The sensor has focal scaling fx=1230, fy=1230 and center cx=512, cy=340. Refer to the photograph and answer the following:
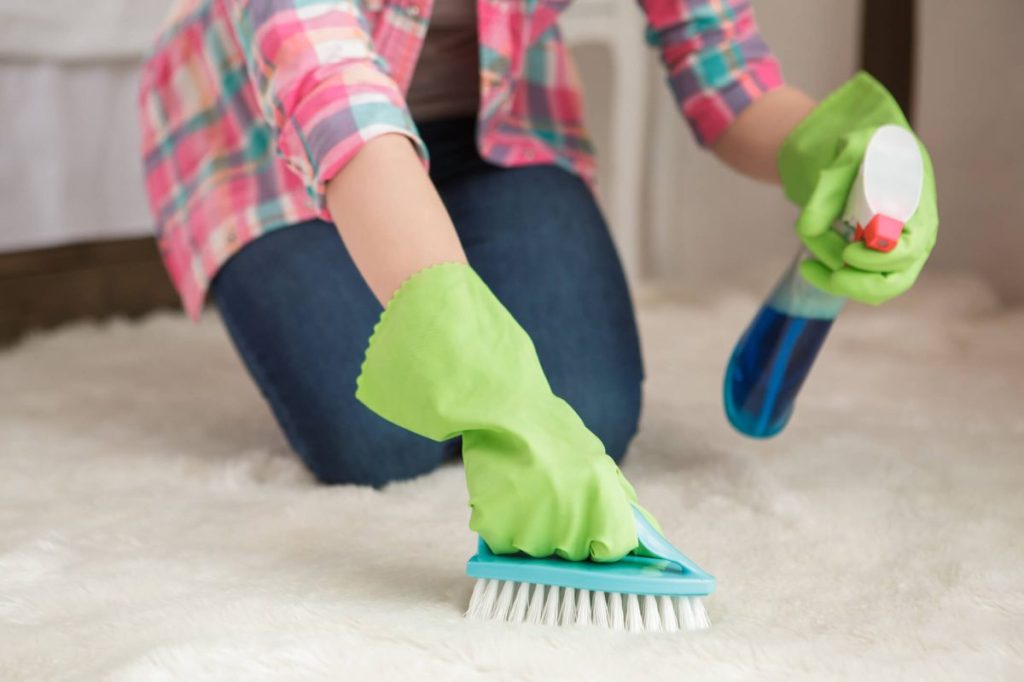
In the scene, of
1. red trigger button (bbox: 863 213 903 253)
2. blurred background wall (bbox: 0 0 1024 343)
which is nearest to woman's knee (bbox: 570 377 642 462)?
red trigger button (bbox: 863 213 903 253)

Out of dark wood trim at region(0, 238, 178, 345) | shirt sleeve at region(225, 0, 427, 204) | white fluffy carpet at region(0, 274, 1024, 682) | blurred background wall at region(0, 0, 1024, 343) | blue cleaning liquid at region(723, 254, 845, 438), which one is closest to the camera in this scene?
white fluffy carpet at region(0, 274, 1024, 682)

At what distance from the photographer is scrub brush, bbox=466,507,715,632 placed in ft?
2.03

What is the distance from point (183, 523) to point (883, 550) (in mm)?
459

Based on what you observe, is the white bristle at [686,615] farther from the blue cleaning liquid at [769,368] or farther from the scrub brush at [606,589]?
the blue cleaning liquid at [769,368]

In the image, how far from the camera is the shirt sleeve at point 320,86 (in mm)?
721

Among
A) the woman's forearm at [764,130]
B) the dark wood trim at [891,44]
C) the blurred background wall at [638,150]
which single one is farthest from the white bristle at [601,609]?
the dark wood trim at [891,44]

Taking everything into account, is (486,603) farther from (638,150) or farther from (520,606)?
(638,150)

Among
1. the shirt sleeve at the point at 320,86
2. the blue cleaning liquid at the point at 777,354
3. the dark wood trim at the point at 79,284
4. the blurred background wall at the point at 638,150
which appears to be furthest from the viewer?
the dark wood trim at the point at 79,284

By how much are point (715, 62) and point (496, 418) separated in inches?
19.3

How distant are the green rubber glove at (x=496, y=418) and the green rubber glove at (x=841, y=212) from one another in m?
0.23

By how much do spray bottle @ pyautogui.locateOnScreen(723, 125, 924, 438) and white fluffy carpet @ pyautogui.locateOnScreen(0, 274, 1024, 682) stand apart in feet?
0.18

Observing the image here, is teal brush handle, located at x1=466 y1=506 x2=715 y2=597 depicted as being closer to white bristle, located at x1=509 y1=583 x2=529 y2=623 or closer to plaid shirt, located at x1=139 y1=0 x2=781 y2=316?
white bristle, located at x1=509 y1=583 x2=529 y2=623

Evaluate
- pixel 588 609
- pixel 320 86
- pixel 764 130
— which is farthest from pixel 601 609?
pixel 764 130

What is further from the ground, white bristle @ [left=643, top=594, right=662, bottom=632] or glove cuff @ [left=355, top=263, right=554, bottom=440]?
glove cuff @ [left=355, top=263, right=554, bottom=440]
